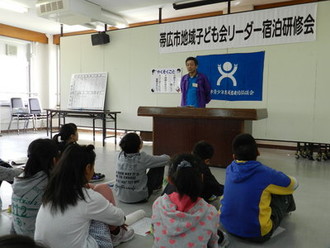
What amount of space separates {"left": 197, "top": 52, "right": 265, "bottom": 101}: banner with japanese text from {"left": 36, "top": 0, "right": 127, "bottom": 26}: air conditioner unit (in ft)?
7.84

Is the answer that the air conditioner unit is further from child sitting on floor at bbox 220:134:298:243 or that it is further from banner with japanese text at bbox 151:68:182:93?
child sitting on floor at bbox 220:134:298:243

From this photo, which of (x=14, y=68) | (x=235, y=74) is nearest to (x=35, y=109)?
(x=14, y=68)

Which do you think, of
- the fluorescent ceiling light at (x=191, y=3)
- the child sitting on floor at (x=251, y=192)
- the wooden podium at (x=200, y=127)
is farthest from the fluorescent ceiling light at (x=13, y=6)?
the child sitting on floor at (x=251, y=192)

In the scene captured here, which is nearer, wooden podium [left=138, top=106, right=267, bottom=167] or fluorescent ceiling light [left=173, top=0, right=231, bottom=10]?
wooden podium [left=138, top=106, right=267, bottom=167]

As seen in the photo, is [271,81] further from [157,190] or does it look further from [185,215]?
[185,215]

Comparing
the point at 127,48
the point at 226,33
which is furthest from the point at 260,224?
the point at 127,48

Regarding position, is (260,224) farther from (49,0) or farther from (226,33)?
(49,0)

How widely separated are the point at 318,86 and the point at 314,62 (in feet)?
1.27

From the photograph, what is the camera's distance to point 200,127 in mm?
4109

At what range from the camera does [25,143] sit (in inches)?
245

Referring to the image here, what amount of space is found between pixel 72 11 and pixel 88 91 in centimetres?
199

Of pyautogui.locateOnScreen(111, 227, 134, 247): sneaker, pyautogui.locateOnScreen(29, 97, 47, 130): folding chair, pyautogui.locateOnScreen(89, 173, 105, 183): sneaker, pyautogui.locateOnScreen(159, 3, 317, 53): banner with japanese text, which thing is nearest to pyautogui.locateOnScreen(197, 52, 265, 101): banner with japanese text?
pyautogui.locateOnScreen(159, 3, 317, 53): banner with japanese text

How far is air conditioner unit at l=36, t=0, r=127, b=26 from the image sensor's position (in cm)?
571

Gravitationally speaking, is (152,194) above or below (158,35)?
below
